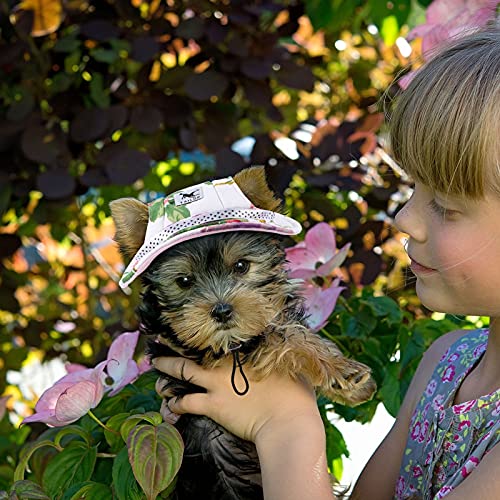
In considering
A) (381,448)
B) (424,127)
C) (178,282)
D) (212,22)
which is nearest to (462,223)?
(424,127)

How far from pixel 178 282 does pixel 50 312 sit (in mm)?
2265

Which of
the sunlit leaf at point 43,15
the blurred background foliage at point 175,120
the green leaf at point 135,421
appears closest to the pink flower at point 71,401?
the green leaf at point 135,421

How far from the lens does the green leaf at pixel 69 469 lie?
1.83 meters

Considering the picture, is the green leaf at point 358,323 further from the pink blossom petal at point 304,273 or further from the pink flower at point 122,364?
the pink flower at point 122,364

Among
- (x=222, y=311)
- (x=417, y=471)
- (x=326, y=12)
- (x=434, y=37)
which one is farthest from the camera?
(x=326, y=12)

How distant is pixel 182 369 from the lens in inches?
77.9

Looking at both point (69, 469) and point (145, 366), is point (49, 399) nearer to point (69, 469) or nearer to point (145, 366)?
point (69, 469)

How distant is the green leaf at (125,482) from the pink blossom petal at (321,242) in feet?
2.60

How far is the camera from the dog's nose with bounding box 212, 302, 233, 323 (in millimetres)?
1825

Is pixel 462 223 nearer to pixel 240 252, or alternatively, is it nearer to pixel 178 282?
pixel 240 252

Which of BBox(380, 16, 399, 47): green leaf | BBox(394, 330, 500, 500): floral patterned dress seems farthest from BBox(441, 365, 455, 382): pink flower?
BBox(380, 16, 399, 47): green leaf

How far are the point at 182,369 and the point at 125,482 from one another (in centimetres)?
32

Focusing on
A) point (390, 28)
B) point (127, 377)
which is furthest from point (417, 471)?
point (390, 28)

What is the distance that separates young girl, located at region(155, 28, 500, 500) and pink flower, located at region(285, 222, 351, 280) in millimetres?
412
